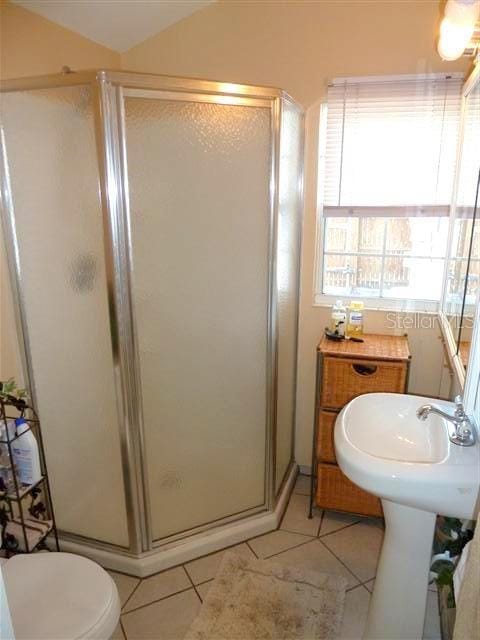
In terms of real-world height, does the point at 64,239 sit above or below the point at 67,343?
above

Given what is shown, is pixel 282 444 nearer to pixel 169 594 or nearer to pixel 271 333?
pixel 271 333

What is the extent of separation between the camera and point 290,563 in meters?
1.97

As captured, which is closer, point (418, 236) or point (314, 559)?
point (314, 559)

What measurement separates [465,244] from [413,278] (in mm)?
595

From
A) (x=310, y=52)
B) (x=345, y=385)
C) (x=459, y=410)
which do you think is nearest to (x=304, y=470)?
(x=345, y=385)

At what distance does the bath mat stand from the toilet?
1.76 ft

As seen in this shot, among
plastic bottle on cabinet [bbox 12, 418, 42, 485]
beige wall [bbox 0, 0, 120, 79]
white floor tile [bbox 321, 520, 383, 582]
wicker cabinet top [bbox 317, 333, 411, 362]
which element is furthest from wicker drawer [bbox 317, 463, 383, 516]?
beige wall [bbox 0, 0, 120, 79]

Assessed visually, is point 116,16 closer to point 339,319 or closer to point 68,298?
point 68,298

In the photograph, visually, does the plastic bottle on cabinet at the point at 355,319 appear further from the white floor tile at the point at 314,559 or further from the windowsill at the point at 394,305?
the white floor tile at the point at 314,559

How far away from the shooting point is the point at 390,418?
5.11 feet

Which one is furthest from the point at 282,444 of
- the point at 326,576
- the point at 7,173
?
the point at 7,173

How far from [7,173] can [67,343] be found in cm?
65

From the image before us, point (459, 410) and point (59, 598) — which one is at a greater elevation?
point (459, 410)

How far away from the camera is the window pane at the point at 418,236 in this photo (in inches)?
83.0
